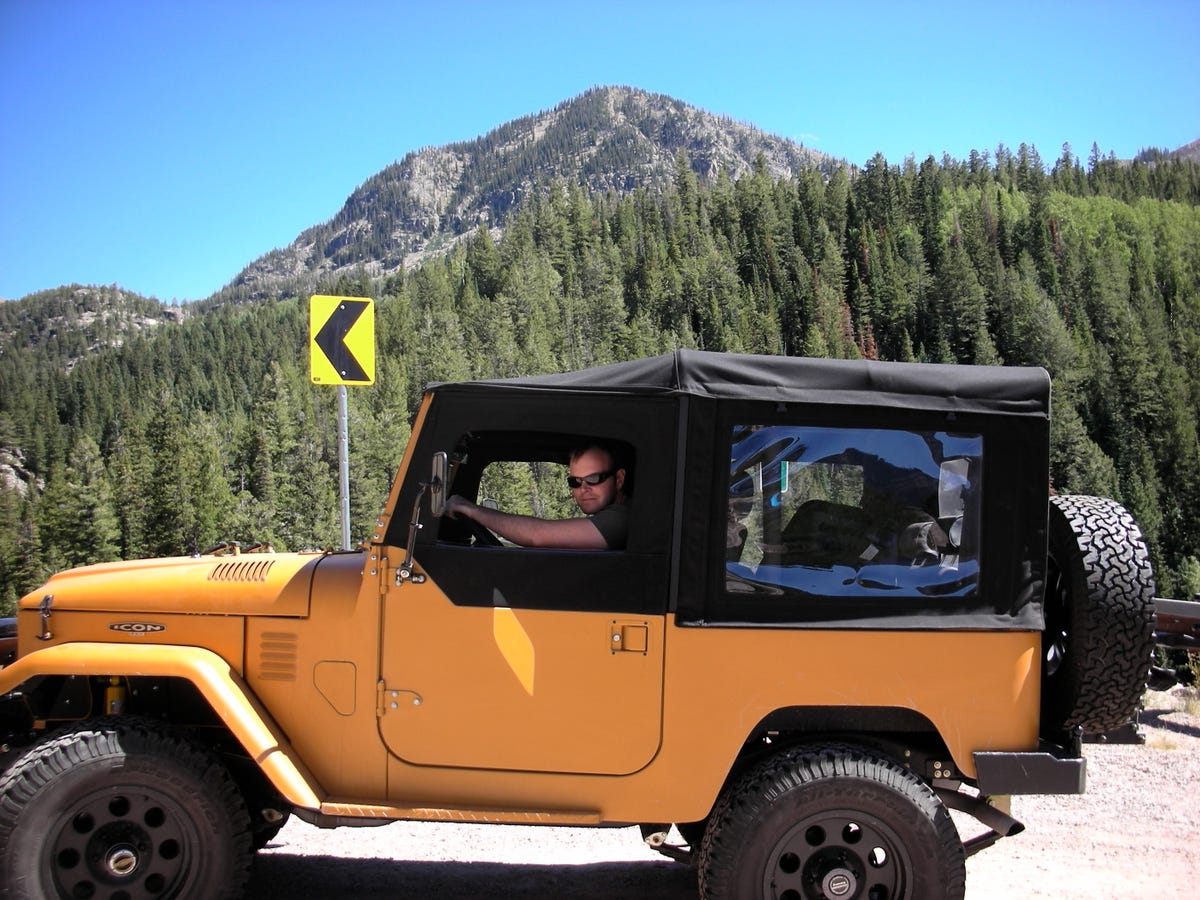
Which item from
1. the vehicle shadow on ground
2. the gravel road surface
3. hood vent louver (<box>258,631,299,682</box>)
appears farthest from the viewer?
the gravel road surface

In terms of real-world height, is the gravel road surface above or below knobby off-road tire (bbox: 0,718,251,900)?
below

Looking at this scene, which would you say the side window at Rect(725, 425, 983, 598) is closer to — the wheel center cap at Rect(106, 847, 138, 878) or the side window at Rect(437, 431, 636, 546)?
the side window at Rect(437, 431, 636, 546)

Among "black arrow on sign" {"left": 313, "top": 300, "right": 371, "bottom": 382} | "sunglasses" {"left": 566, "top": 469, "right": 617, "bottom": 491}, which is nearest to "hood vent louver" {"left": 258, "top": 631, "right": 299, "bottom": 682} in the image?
"sunglasses" {"left": 566, "top": 469, "right": 617, "bottom": 491}

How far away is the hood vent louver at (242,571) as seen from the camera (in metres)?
3.85

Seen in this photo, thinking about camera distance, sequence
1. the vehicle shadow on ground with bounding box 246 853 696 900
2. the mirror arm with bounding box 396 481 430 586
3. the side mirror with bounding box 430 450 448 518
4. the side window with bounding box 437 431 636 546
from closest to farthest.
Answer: the side mirror with bounding box 430 450 448 518 → the mirror arm with bounding box 396 481 430 586 → the side window with bounding box 437 431 636 546 → the vehicle shadow on ground with bounding box 246 853 696 900

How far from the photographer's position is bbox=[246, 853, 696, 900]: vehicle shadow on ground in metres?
4.16

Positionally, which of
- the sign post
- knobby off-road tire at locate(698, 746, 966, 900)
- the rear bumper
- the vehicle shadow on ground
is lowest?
the vehicle shadow on ground

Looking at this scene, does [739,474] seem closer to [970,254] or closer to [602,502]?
[602,502]

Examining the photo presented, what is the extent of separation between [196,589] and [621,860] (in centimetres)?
267

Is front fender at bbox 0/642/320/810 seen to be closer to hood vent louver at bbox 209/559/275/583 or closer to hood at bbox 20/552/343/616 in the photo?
hood at bbox 20/552/343/616

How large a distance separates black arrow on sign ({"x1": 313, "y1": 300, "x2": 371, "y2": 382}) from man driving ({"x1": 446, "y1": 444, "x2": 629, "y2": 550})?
10.8 feet

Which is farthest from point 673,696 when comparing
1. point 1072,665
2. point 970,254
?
point 970,254

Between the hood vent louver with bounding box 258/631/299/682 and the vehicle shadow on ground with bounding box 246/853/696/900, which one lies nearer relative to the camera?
the hood vent louver with bounding box 258/631/299/682

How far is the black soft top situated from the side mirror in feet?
1.20
